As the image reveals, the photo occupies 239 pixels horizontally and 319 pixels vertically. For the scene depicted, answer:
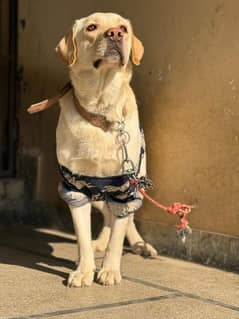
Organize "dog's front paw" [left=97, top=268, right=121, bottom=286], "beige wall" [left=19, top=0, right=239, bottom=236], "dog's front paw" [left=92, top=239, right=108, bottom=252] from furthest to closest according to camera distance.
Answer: "dog's front paw" [left=92, top=239, right=108, bottom=252] → "beige wall" [left=19, top=0, right=239, bottom=236] → "dog's front paw" [left=97, top=268, right=121, bottom=286]

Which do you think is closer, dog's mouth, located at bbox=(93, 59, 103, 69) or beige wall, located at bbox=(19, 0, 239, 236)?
dog's mouth, located at bbox=(93, 59, 103, 69)

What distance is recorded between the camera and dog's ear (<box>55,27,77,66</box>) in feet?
16.0

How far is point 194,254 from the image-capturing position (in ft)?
18.7

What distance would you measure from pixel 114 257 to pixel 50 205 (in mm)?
2051

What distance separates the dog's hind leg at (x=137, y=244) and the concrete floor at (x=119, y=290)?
0.24 ft

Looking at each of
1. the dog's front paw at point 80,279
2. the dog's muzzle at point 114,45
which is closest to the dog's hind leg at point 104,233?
the dog's front paw at point 80,279

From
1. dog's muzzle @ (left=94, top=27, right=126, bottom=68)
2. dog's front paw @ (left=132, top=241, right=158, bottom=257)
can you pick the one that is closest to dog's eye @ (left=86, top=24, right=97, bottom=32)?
dog's muzzle @ (left=94, top=27, right=126, bottom=68)

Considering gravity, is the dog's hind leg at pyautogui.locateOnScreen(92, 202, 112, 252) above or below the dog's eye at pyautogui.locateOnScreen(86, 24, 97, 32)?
below

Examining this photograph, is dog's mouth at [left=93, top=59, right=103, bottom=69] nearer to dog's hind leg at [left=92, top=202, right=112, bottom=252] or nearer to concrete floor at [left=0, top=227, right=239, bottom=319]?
concrete floor at [left=0, top=227, right=239, bottom=319]

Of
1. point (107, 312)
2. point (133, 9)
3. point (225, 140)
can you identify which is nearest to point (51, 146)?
point (133, 9)

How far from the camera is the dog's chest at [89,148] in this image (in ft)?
16.0

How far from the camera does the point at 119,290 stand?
4.79m

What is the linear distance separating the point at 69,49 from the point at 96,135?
21.7 inches

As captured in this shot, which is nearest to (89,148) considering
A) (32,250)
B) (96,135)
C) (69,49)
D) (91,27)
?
(96,135)
